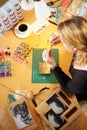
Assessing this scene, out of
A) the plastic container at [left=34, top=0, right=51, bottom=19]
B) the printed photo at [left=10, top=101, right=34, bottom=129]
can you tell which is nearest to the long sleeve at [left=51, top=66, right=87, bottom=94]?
the printed photo at [left=10, top=101, right=34, bottom=129]

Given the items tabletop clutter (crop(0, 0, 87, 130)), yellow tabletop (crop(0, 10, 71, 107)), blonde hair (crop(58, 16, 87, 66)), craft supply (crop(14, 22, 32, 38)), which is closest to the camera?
blonde hair (crop(58, 16, 87, 66))

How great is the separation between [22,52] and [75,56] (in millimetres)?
342

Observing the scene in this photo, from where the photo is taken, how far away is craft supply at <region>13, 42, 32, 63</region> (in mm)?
1620

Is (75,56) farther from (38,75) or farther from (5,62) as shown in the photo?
(5,62)

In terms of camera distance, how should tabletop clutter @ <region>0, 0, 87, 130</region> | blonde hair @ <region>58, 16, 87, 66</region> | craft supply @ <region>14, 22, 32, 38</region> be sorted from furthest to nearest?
craft supply @ <region>14, 22, 32, 38</region>
tabletop clutter @ <region>0, 0, 87, 130</region>
blonde hair @ <region>58, 16, 87, 66</region>

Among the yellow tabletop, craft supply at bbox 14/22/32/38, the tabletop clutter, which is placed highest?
craft supply at bbox 14/22/32/38

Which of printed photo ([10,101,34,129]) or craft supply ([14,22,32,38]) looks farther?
craft supply ([14,22,32,38])

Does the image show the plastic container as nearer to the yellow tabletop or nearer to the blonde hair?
the yellow tabletop

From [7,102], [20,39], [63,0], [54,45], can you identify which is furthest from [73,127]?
[63,0]

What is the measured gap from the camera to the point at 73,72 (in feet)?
4.84

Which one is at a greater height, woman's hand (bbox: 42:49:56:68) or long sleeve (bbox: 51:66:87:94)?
woman's hand (bbox: 42:49:56:68)

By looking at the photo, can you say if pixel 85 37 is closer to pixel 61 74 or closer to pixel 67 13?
pixel 61 74

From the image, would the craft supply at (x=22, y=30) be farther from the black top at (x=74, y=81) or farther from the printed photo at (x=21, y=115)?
the printed photo at (x=21, y=115)

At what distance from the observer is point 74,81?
4.74 feet
